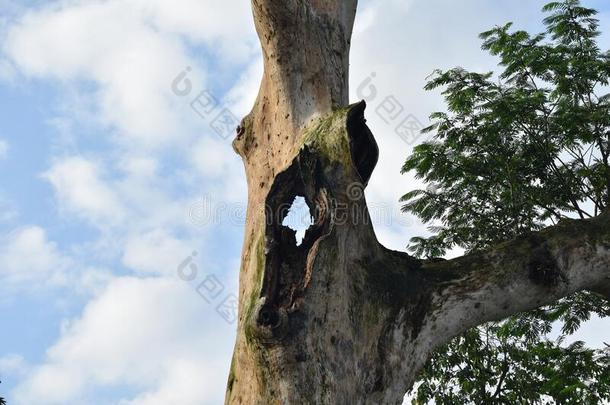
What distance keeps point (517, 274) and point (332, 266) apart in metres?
1.52

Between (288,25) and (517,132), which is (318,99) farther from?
(517,132)

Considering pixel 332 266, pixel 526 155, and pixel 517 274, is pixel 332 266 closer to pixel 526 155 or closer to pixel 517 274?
pixel 517 274

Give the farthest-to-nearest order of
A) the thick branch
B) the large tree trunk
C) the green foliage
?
the green foliage, the thick branch, the large tree trunk

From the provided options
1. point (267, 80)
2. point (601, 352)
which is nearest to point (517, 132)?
point (601, 352)

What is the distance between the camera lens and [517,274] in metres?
4.85

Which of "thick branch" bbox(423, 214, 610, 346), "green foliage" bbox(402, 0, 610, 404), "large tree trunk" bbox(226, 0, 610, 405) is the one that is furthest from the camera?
"green foliage" bbox(402, 0, 610, 404)

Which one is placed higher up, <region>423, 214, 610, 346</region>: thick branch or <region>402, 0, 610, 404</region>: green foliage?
<region>402, 0, 610, 404</region>: green foliage

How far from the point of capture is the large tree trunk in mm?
3920

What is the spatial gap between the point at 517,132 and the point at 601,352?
2658 mm

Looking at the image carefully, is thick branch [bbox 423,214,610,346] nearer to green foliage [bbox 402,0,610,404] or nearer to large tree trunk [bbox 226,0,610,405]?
large tree trunk [bbox 226,0,610,405]

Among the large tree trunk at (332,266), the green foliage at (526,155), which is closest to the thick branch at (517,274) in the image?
the large tree trunk at (332,266)

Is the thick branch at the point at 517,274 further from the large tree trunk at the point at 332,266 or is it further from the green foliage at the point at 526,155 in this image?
the green foliage at the point at 526,155

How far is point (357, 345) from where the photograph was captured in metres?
4.07

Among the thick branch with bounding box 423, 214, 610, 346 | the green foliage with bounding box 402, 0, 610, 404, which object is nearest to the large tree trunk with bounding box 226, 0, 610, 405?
the thick branch with bounding box 423, 214, 610, 346
